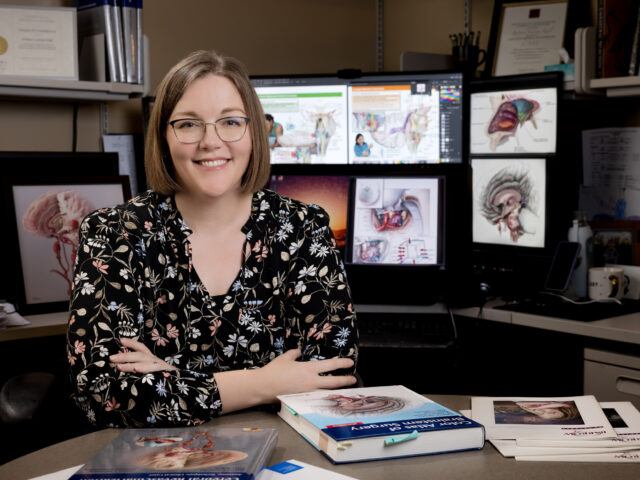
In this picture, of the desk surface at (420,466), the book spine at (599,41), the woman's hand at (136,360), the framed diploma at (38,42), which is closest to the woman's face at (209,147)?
the woman's hand at (136,360)

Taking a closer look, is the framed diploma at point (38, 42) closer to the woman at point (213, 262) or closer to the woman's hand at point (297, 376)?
the woman at point (213, 262)

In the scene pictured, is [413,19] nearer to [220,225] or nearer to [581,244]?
[581,244]

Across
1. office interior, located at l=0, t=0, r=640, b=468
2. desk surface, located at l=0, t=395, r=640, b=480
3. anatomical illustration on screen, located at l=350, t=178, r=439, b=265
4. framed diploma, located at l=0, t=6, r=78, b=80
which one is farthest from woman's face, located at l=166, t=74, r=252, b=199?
framed diploma, located at l=0, t=6, r=78, b=80

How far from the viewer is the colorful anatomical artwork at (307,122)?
8.28ft

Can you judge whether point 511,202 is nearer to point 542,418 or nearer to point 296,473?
point 542,418

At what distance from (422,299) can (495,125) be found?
62 centimetres

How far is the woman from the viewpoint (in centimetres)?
143

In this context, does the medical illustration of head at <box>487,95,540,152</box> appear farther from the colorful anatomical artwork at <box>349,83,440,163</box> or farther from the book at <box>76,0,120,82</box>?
the book at <box>76,0,120,82</box>

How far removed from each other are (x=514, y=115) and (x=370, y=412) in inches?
60.4

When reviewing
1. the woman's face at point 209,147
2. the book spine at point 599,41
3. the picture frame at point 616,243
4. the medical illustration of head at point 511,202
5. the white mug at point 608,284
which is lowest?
the white mug at point 608,284

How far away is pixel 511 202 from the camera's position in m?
2.46

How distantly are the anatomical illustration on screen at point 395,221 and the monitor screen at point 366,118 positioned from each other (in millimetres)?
170

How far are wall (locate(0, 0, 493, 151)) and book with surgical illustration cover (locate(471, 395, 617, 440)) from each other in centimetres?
180

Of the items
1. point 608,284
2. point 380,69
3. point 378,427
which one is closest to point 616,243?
point 608,284
